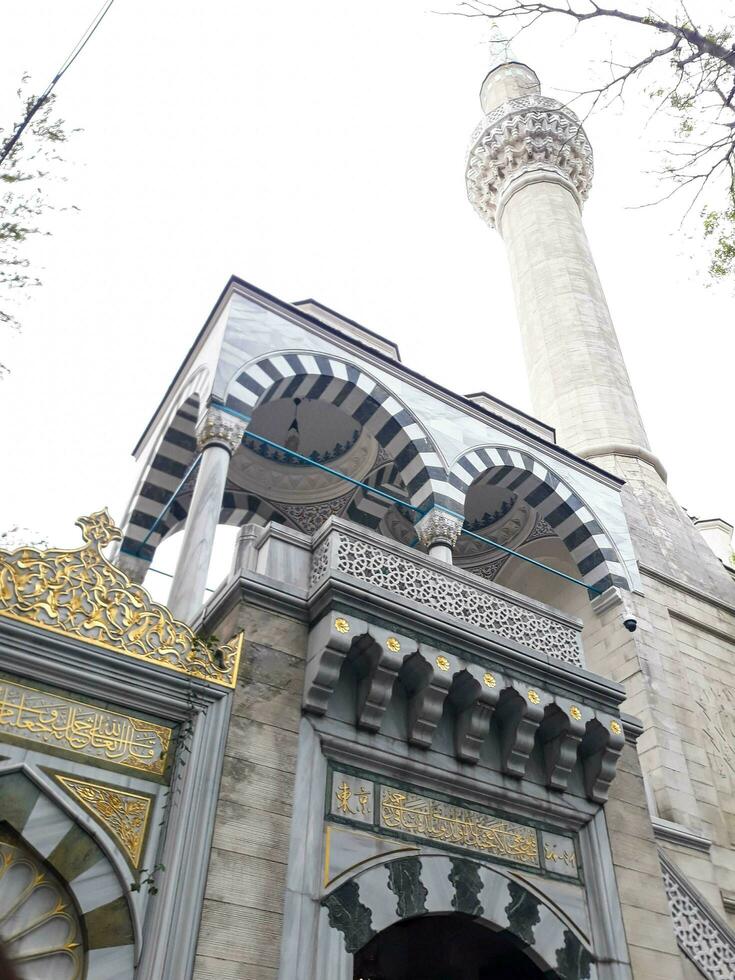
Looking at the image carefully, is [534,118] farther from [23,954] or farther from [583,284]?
[23,954]

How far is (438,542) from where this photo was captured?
9477 millimetres

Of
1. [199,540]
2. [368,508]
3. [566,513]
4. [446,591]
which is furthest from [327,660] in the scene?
[368,508]

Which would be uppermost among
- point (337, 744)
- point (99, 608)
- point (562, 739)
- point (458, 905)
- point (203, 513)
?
point (203, 513)

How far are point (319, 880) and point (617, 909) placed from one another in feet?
8.25

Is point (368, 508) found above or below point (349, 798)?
above

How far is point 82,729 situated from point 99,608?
757 millimetres

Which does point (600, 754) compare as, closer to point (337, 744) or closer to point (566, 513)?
point (337, 744)

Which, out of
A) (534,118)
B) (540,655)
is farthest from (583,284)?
(540,655)

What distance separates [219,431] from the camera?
8625mm

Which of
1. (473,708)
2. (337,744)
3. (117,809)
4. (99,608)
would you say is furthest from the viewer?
(473,708)

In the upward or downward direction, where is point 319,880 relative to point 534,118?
downward

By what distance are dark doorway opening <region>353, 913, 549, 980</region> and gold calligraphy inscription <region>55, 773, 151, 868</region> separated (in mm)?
2597

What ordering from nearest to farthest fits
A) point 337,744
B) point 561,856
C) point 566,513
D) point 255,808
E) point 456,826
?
point 255,808 → point 337,744 → point 456,826 → point 561,856 → point 566,513

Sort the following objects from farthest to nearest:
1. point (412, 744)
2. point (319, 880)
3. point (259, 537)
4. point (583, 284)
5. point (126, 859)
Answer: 1. point (583, 284)
2. point (259, 537)
3. point (412, 744)
4. point (319, 880)
5. point (126, 859)
